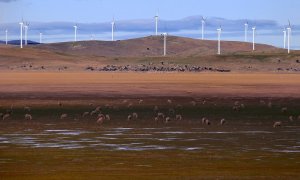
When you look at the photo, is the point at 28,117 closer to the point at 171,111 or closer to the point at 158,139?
the point at 171,111

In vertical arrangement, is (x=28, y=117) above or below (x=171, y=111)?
below

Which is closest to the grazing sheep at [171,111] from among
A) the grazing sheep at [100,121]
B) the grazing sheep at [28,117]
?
the grazing sheep at [100,121]

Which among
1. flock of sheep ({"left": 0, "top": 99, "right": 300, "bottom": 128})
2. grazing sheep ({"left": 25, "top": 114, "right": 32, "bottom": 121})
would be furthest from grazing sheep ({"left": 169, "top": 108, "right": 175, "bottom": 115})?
grazing sheep ({"left": 25, "top": 114, "right": 32, "bottom": 121})

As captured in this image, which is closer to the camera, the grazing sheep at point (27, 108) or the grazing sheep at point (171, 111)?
the grazing sheep at point (171, 111)

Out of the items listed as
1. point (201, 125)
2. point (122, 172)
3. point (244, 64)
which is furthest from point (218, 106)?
point (244, 64)

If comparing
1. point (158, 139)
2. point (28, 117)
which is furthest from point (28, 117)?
point (158, 139)

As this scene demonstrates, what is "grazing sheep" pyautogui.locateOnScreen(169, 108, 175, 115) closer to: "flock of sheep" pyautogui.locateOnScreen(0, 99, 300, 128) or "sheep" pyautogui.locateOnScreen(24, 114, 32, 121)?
"flock of sheep" pyautogui.locateOnScreen(0, 99, 300, 128)

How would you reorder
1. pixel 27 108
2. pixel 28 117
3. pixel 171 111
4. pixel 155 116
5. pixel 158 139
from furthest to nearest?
1. pixel 27 108
2. pixel 171 111
3. pixel 155 116
4. pixel 28 117
5. pixel 158 139

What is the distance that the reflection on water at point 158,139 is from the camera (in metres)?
28.1

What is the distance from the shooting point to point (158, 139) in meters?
30.5

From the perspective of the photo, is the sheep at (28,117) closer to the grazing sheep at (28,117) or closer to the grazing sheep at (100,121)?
Result: the grazing sheep at (28,117)

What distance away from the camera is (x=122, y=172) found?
22.7 meters

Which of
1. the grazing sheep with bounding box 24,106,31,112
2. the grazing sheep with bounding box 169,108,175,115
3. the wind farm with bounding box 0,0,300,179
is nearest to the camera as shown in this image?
the wind farm with bounding box 0,0,300,179

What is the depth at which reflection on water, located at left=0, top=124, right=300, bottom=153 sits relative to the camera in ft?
92.3
